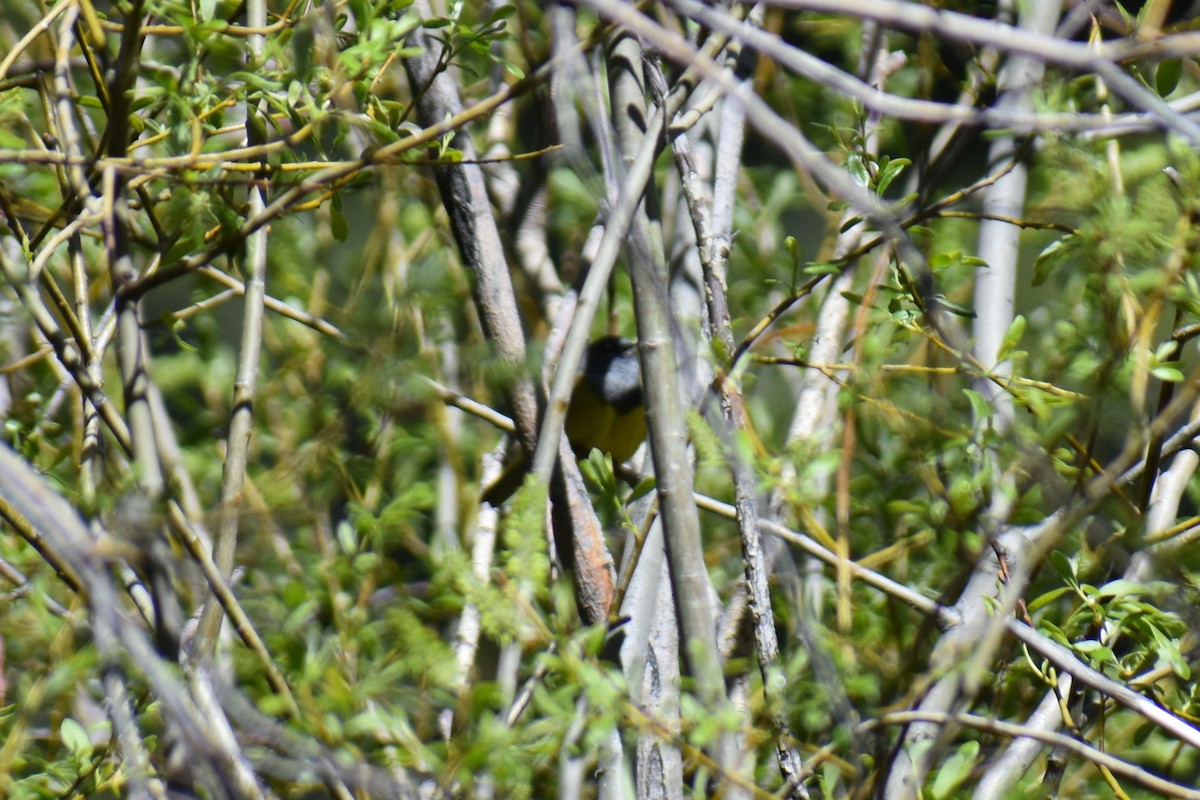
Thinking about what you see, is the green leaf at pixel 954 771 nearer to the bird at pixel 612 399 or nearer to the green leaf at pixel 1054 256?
the green leaf at pixel 1054 256

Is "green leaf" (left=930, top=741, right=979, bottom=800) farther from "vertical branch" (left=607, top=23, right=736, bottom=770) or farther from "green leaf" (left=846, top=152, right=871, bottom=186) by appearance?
"green leaf" (left=846, top=152, right=871, bottom=186)

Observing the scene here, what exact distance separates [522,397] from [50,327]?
2.53 ft

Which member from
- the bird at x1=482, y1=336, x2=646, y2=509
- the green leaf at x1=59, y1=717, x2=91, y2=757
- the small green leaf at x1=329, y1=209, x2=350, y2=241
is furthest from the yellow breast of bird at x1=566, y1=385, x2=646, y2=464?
the green leaf at x1=59, y1=717, x2=91, y2=757

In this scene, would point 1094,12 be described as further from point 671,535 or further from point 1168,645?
point 671,535

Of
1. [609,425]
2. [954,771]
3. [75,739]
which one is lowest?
[609,425]

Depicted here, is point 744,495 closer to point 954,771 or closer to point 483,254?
point 954,771

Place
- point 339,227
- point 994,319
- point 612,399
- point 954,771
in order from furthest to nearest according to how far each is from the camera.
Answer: point 612,399 < point 994,319 < point 339,227 < point 954,771

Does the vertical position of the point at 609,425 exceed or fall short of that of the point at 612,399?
it falls short

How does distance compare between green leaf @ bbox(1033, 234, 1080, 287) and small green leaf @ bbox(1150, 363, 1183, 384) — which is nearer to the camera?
small green leaf @ bbox(1150, 363, 1183, 384)

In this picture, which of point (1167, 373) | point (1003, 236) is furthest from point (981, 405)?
point (1003, 236)

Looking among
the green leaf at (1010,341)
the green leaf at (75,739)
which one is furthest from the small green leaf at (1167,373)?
the green leaf at (75,739)

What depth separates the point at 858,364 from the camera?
5.74 ft

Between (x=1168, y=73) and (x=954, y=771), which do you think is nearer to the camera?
(x=954, y=771)

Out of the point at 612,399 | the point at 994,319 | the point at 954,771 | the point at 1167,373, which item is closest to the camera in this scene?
the point at 954,771
